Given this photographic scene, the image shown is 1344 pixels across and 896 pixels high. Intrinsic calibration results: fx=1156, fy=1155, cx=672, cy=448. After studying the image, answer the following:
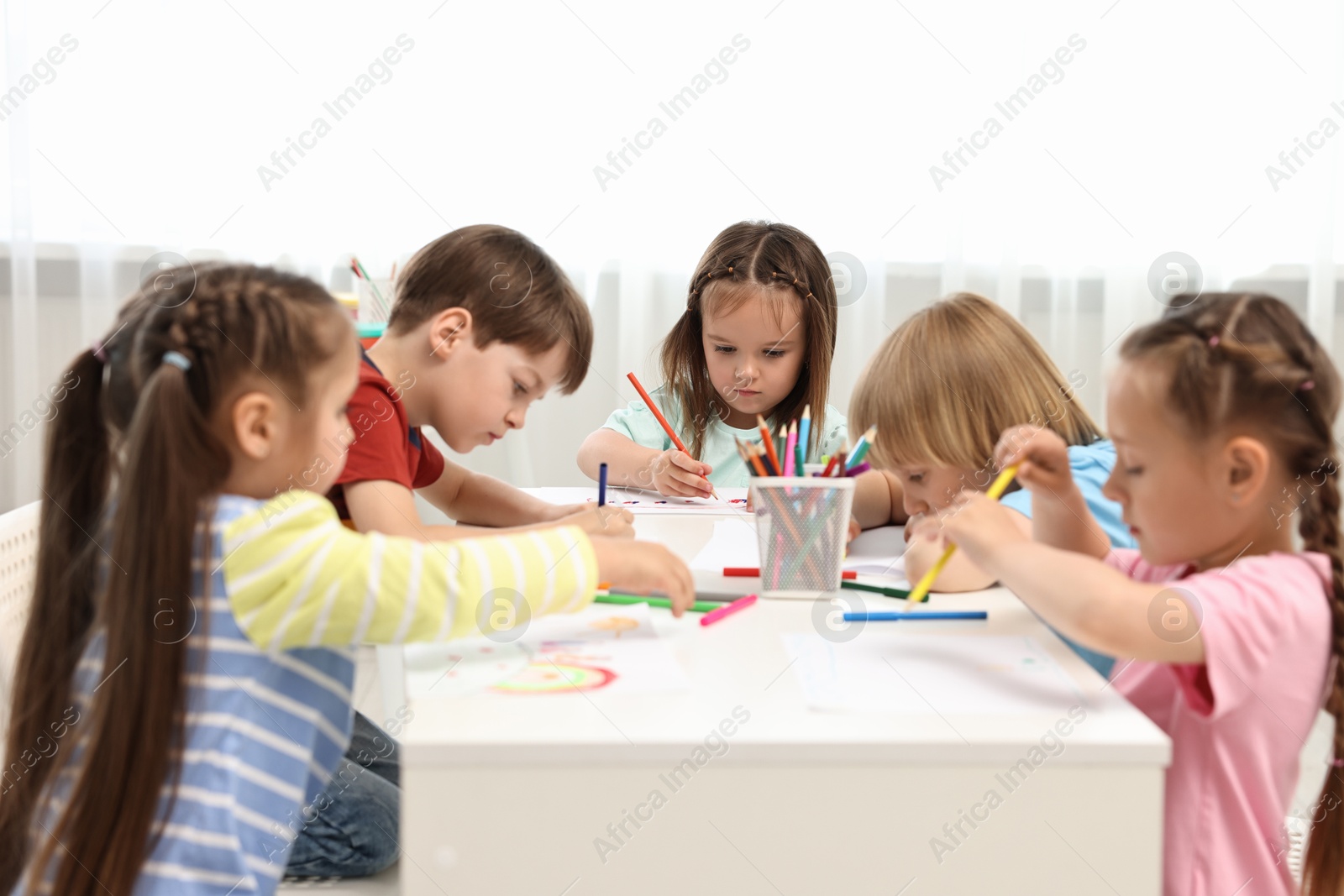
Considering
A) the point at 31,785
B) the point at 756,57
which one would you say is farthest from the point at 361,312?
the point at 31,785

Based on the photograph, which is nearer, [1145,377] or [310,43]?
[1145,377]

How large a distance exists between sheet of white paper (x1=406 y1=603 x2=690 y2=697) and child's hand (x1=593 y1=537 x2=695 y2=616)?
0.03 meters

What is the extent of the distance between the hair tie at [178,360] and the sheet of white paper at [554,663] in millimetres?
217

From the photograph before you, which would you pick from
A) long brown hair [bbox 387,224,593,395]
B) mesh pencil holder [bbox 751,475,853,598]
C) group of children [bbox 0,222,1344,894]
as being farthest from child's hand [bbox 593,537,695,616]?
long brown hair [bbox 387,224,593,395]

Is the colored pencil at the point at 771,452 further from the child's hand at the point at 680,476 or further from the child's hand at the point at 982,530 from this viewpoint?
the child's hand at the point at 680,476

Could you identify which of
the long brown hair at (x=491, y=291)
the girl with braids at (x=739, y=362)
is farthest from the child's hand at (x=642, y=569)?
the girl with braids at (x=739, y=362)

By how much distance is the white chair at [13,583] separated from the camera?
0.83 meters

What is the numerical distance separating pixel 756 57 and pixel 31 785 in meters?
2.28

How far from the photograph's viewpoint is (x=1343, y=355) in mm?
→ 2820

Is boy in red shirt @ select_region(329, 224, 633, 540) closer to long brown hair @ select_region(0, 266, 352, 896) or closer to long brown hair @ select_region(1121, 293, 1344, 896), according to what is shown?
long brown hair @ select_region(0, 266, 352, 896)

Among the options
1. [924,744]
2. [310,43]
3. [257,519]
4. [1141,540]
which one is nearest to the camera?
[924,744]

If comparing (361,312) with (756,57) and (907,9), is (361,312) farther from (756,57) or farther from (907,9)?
(907,9)

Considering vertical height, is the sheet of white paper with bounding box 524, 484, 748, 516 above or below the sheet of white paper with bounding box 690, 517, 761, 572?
below

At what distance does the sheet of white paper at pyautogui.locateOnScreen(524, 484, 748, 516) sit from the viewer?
4.45 ft
